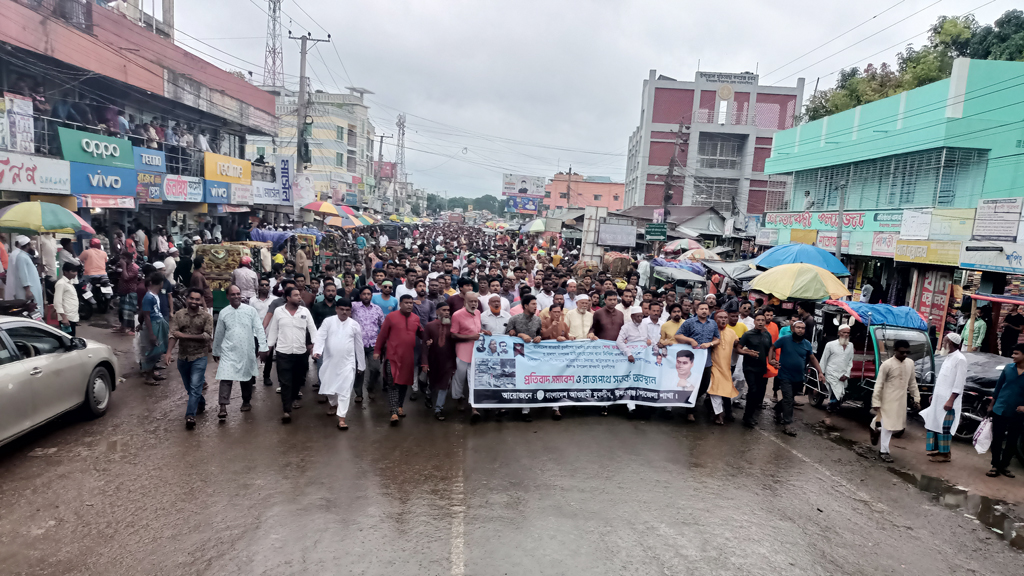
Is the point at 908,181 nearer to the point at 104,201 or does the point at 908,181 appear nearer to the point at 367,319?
the point at 367,319

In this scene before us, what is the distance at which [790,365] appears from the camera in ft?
27.1

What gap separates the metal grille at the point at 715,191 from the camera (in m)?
49.3

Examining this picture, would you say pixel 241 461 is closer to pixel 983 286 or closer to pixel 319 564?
pixel 319 564

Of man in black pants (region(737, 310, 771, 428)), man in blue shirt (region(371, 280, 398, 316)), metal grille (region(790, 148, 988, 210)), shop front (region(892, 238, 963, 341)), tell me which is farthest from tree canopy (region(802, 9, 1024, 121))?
man in blue shirt (region(371, 280, 398, 316))

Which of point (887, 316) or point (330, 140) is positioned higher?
point (330, 140)

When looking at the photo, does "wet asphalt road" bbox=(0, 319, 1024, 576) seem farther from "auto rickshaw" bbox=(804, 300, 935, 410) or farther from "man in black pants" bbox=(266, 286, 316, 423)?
"auto rickshaw" bbox=(804, 300, 935, 410)

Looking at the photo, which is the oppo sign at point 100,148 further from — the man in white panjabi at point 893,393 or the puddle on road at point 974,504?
the puddle on road at point 974,504

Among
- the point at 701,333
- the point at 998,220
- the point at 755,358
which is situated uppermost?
the point at 998,220

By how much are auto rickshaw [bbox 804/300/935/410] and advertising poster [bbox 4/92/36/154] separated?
1698 cm

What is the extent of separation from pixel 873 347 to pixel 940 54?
29931 millimetres

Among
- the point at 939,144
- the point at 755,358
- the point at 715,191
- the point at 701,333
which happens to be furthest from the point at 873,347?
the point at 715,191

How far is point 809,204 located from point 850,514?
22.1 meters

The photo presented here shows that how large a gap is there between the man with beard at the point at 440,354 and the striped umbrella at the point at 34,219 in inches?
287

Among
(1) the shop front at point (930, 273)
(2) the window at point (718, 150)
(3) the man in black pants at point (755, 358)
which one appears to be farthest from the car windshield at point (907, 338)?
(2) the window at point (718, 150)
